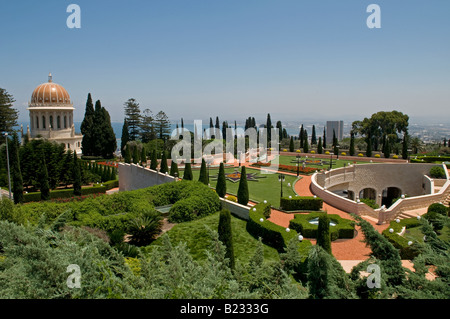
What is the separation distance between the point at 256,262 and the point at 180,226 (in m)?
9.90

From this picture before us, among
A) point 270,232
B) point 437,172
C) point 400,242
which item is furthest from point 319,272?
point 437,172

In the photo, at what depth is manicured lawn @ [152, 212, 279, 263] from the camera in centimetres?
1464

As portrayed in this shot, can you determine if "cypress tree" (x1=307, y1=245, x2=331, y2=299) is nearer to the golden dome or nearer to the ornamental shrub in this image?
the ornamental shrub

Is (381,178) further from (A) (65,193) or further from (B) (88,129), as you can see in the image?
(B) (88,129)

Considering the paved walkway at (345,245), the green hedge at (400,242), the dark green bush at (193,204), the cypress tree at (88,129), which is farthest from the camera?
the cypress tree at (88,129)

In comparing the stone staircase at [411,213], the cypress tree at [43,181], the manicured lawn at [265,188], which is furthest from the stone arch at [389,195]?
the cypress tree at [43,181]

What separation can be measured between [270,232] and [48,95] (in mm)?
46704

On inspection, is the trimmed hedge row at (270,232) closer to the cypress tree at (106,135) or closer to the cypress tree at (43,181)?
the cypress tree at (43,181)

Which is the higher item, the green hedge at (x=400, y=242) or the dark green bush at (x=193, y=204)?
the dark green bush at (x=193, y=204)

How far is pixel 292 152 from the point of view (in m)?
50.9

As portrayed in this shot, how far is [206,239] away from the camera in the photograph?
16125 mm

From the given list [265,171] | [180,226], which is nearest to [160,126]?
[265,171]

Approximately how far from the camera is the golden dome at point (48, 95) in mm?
48656
